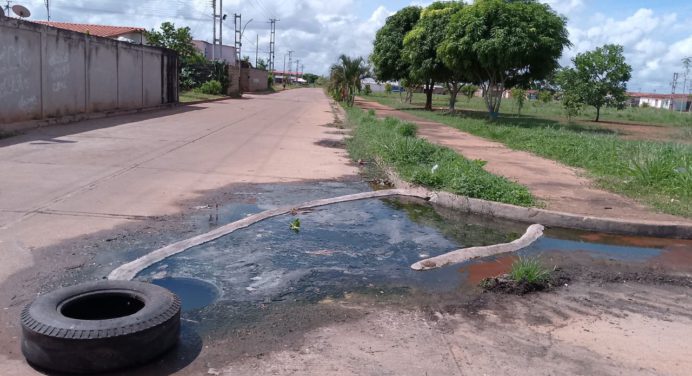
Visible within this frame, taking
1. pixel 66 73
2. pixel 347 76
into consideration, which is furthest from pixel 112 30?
pixel 66 73

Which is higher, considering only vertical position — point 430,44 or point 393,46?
point 393,46

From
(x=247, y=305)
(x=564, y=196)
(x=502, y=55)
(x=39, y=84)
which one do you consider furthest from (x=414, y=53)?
(x=247, y=305)

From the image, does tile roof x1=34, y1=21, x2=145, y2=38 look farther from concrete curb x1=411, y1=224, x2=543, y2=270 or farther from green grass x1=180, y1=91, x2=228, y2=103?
concrete curb x1=411, y1=224, x2=543, y2=270

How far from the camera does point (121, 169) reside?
10.6 metres

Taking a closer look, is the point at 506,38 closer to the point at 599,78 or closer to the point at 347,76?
the point at 599,78

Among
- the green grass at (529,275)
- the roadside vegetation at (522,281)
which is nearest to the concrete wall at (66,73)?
the roadside vegetation at (522,281)

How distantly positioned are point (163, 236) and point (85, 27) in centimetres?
5032

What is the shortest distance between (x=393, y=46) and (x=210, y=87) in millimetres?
13494

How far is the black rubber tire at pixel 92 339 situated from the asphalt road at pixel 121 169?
1.88 meters

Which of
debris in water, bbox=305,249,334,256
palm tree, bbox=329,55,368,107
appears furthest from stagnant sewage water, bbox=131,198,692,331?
palm tree, bbox=329,55,368,107

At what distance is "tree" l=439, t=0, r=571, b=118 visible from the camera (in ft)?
79.1

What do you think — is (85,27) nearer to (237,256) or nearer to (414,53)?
(414,53)

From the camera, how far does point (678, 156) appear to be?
42.0 feet

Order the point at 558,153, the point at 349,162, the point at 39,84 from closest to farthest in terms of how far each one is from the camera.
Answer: the point at 349,162, the point at 558,153, the point at 39,84
